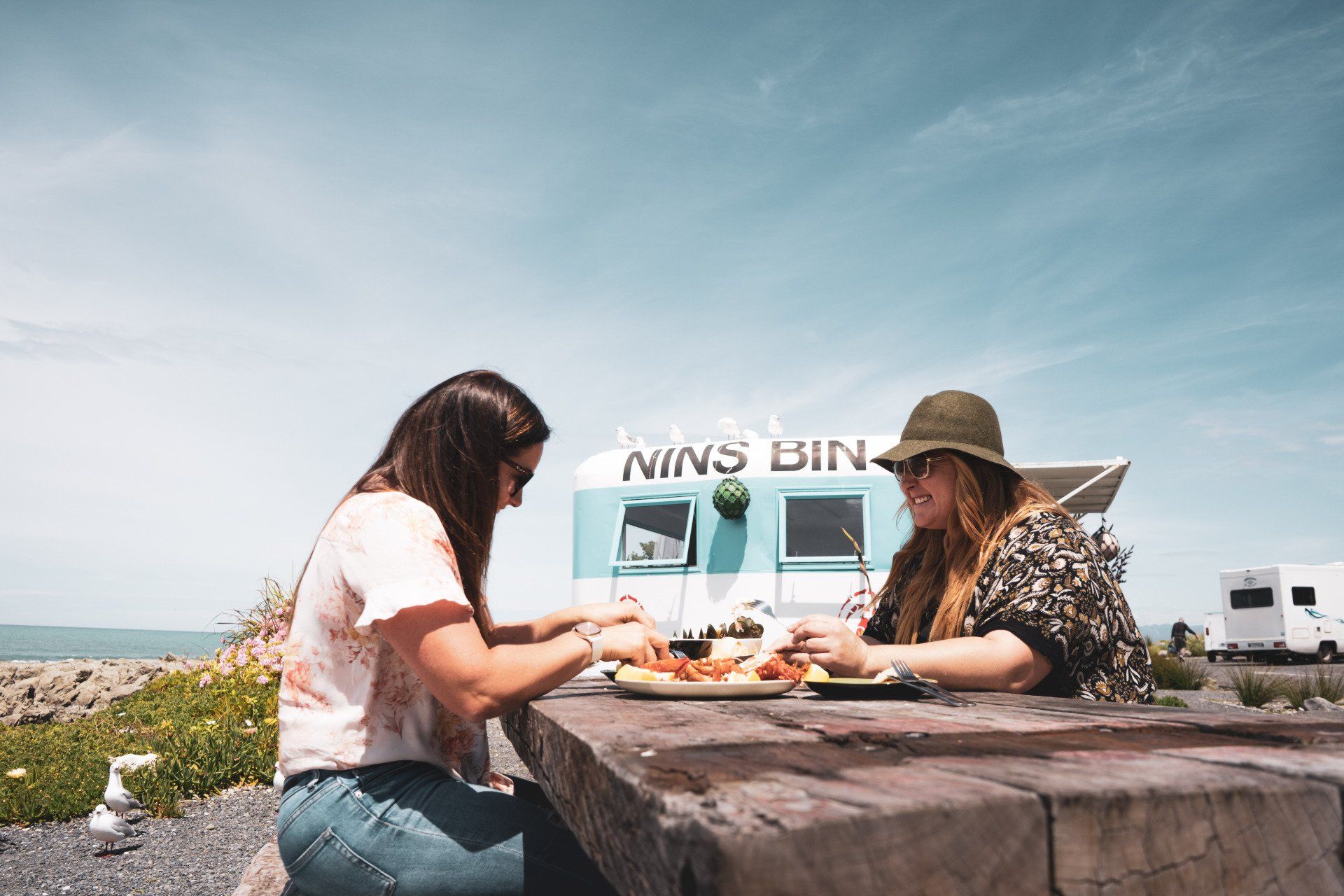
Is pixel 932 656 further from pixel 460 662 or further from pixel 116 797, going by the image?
pixel 116 797

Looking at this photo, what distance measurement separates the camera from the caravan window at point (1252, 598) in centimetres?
2067

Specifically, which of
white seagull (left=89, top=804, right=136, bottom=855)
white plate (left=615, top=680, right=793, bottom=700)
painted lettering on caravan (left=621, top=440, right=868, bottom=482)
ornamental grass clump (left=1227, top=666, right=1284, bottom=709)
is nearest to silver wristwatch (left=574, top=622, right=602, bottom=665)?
white plate (left=615, top=680, right=793, bottom=700)

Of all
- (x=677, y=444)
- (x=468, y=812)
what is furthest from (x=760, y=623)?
(x=677, y=444)

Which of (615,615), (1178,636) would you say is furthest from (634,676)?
(1178,636)

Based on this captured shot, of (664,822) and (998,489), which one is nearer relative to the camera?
(664,822)

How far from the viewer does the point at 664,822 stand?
0.70 meters

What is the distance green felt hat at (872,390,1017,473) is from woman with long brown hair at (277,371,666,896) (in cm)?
120

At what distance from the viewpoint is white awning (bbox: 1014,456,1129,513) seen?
8.12 m

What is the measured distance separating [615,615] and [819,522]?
5.93 meters

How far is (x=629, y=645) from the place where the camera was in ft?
7.14

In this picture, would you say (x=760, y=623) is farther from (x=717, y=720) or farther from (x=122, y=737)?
(x=122, y=737)

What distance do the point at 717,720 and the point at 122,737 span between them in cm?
748

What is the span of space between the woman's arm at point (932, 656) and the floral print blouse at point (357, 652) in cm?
85

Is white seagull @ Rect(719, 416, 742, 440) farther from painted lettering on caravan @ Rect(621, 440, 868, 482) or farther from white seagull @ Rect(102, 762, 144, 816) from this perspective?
white seagull @ Rect(102, 762, 144, 816)
